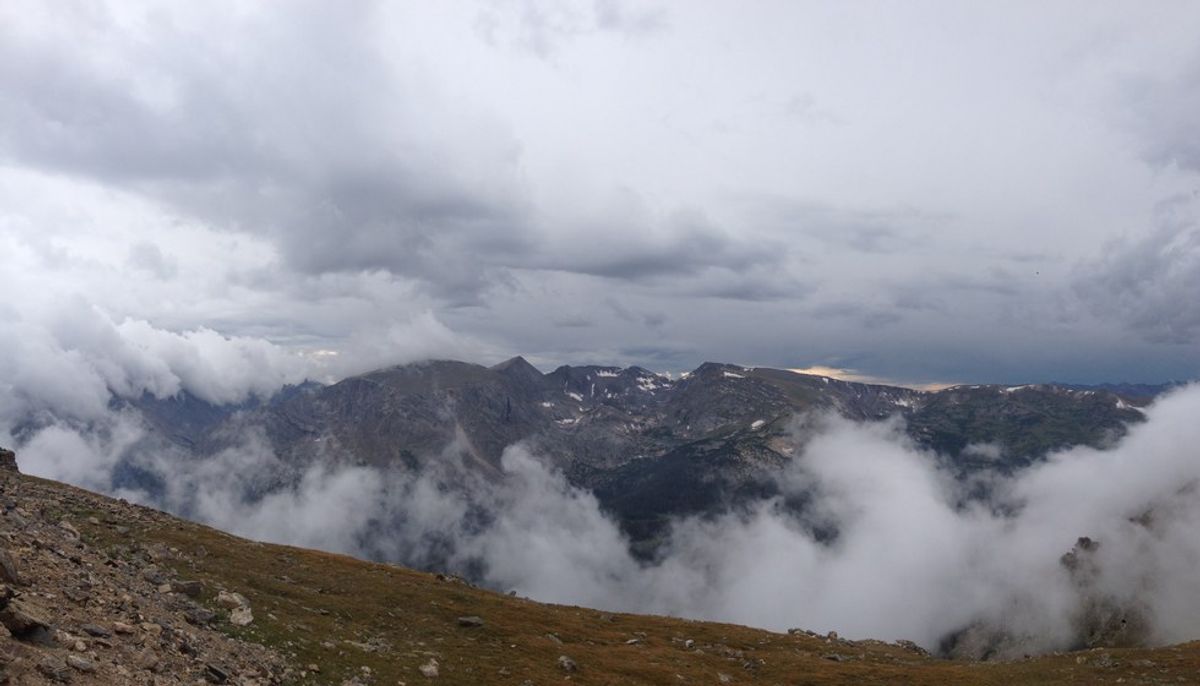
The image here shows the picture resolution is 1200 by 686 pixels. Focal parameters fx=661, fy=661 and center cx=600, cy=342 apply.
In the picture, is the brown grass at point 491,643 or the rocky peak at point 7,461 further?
the rocky peak at point 7,461

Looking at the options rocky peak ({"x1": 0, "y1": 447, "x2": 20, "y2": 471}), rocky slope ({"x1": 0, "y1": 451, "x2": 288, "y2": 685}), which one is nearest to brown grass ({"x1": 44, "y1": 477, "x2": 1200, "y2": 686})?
rocky slope ({"x1": 0, "y1": 451, "x2": 288, "y2": 685})

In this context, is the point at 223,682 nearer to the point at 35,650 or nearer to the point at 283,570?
the point at 35,650

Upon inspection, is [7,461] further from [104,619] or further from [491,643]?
[104,619]

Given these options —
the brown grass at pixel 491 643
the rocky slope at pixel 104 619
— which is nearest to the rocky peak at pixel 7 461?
the brown grass at pixel 491 643

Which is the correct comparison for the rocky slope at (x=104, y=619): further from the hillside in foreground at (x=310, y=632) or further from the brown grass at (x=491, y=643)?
the brown grass at (x=491, y=643)

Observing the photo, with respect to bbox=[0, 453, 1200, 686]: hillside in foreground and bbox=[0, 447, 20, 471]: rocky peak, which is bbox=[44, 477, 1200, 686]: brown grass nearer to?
bbox=[0, 453, 1200, 686]: hillside in foreground

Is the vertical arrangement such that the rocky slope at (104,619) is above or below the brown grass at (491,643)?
above

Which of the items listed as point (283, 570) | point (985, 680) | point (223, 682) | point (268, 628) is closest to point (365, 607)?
point (283, 570)

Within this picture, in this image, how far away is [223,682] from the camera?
99.0 ft

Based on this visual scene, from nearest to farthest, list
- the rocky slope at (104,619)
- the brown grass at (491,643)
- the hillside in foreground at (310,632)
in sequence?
the rocky slope at (104,619)
the hillside in foreground at (310,632)
the brown grass at (491,643)

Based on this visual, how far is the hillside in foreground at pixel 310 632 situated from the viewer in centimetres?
2806

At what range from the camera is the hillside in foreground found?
28062mm

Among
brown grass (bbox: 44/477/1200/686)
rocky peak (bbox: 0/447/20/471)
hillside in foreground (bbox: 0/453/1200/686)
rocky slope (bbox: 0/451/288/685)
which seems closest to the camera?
rocky slope (bbox: 0/451/288/685)

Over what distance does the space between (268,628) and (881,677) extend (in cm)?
6850
